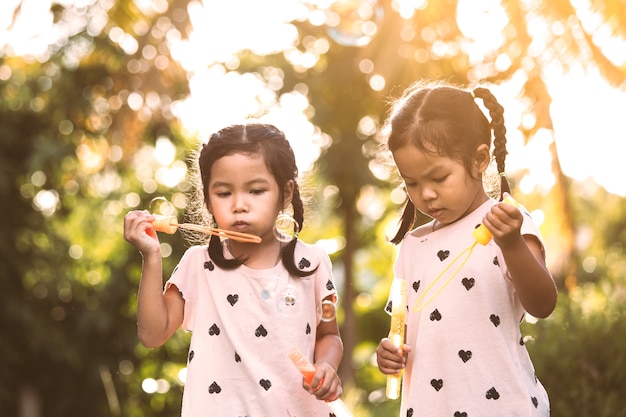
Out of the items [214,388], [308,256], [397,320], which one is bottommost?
[214,388]

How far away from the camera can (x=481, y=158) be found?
9.00ft

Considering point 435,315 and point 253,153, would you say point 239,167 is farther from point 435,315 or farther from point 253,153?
point 435,315

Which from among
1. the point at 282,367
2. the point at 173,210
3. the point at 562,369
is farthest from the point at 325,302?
the point at 173,210

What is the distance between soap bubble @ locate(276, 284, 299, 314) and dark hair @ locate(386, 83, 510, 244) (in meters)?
0.52

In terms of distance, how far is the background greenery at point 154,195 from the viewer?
606 cm

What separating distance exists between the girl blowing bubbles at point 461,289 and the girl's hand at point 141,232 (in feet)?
2.38

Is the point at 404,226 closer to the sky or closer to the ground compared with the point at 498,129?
closer to the ground

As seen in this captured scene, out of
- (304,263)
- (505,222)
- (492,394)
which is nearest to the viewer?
(505,222)

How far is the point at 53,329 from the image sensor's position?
14.4 metres

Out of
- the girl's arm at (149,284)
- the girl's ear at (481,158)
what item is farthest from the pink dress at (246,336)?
the girl's ear at (481,158)

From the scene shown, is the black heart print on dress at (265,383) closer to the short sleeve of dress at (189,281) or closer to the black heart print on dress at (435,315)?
the short sleeve of dress at (189,281)

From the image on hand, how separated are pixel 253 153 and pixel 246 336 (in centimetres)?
55

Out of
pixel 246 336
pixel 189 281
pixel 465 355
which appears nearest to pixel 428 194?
pixel 465 355

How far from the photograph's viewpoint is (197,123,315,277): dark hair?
9.32ft
